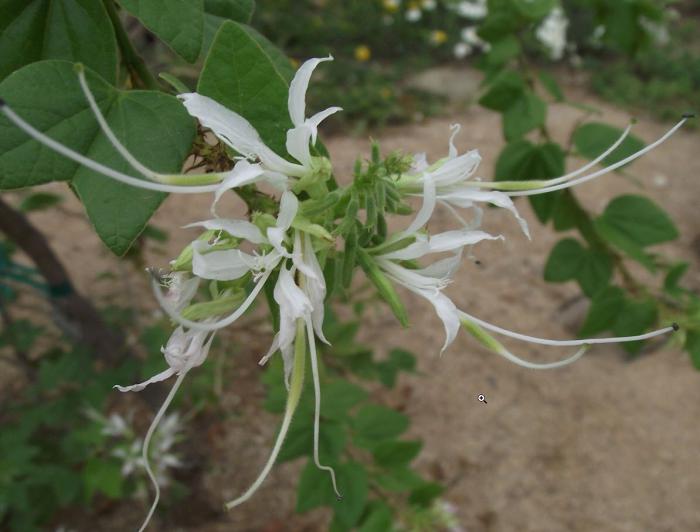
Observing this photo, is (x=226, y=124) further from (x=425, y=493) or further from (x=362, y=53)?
(x=362, y=53)

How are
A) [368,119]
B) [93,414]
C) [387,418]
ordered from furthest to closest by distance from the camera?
[368,119], [93,414], [387,418]

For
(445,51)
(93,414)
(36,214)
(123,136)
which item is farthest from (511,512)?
(445,51)

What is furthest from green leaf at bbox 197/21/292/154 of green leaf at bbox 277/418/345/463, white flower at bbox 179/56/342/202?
green leaf at bbox 277/418/345/463

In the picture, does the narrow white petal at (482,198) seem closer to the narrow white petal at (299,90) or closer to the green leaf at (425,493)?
the narrow white petal at (299,90)

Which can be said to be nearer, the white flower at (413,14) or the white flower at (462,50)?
the white flower at (462,50)

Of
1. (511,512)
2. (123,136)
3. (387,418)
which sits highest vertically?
(123,136)

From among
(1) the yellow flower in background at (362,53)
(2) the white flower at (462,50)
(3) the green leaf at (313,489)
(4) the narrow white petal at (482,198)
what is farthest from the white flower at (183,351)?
(2) the white flower at (462,50)

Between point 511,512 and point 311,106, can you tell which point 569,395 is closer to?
point 511,512
